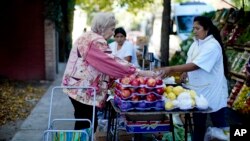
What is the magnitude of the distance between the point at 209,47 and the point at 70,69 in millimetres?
1588

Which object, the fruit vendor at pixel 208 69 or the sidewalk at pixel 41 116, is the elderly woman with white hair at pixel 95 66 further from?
the sidewalk at pixel 41 116

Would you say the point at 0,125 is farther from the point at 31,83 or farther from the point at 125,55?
the point at 31,83

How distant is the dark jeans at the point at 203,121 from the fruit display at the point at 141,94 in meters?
1.12

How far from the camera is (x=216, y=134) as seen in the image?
5.42 meters

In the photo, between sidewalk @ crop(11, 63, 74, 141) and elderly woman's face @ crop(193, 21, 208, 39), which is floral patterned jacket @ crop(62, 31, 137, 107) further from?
sidewalk @ crop(11, 63, 74, 141)

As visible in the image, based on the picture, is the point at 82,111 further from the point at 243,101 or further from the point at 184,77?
the point at 243,101

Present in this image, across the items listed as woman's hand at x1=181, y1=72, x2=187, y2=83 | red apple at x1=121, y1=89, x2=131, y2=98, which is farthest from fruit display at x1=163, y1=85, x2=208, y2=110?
woman's hand at x1=181, y1=72, x2=187, y2=83

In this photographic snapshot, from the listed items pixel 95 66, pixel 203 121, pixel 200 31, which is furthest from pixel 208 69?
pixel 95 66

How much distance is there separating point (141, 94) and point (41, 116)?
467 cm

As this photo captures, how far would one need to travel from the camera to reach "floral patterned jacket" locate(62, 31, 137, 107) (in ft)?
15.9

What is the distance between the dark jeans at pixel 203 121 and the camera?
5.46m

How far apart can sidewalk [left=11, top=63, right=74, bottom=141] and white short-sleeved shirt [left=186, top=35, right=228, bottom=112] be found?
287cm

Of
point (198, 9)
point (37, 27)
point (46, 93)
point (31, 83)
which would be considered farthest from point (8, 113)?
point (198, 9)

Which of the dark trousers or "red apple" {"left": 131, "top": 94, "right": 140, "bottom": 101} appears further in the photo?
the dark trousers
